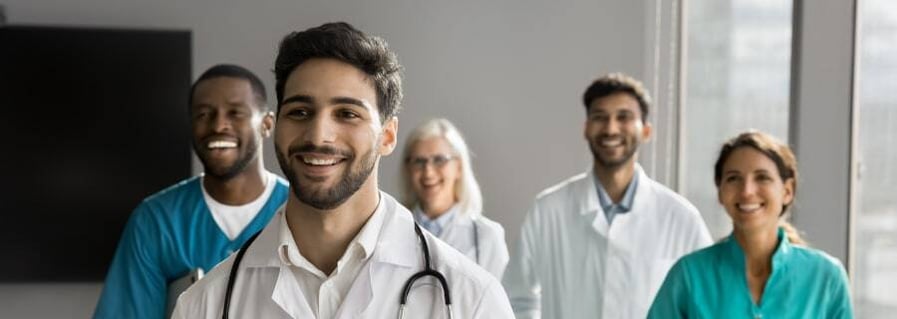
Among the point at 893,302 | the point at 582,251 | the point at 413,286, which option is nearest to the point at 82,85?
the point at 582,251

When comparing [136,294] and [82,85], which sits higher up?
[82,85]

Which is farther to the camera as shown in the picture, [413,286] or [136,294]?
[136,294]

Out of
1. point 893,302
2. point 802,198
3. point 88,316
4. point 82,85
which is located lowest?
point 88,316

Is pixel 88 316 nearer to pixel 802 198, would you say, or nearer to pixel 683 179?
pixel 683 179

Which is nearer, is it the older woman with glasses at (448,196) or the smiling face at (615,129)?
the smiling face at (615,129)

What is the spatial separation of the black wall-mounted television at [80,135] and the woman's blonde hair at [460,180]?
1162 mm

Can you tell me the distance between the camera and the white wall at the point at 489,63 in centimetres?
532

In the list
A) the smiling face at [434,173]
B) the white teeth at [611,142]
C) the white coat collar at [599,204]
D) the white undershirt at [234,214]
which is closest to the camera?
the white undershirt at [234,214]

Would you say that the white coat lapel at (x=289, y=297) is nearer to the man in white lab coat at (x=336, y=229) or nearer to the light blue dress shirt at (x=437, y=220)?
the man in white lab coat at (x=336, y=229)

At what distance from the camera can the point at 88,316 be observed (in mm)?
5305

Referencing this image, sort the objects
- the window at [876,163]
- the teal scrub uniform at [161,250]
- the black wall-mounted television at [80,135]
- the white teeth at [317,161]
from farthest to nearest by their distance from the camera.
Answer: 1. the black wall-mounted television at [80,135]
2. the window at [876,163]
3. the teal scrub uniform at [161,250]
4. the white teeth at [317,161]

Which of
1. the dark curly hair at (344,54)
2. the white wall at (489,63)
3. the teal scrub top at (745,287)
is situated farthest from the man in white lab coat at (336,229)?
the white wall at (489,63)

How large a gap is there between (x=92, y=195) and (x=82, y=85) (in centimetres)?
44

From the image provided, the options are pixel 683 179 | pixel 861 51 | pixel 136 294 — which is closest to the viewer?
pixel 136 294
